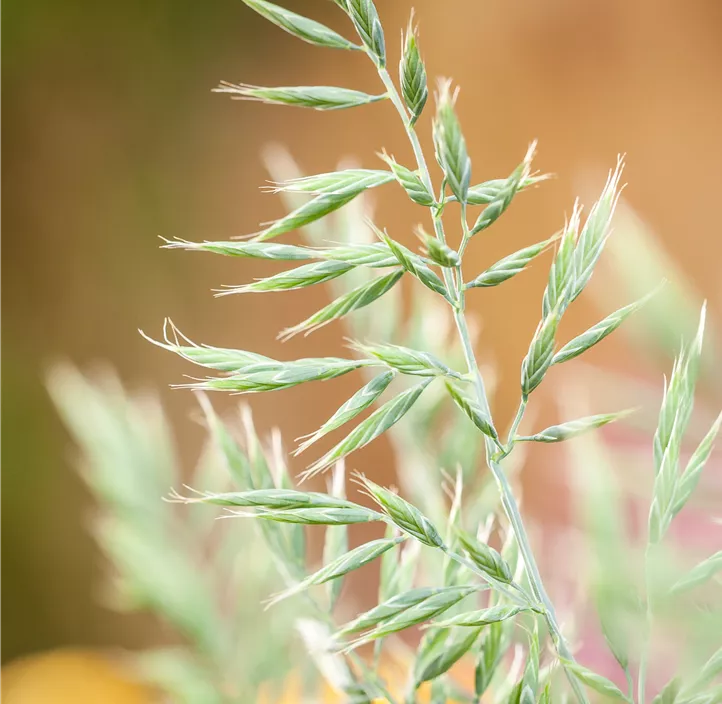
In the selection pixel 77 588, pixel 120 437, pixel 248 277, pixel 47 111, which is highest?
pixel 47 111

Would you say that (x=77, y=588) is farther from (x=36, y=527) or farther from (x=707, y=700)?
(x=707, y=700)

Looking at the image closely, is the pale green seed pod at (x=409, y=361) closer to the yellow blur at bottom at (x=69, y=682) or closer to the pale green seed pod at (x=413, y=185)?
the pale green seed pod at (x=413, y=185)

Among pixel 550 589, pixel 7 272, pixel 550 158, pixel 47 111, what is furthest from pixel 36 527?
pixel 550 589

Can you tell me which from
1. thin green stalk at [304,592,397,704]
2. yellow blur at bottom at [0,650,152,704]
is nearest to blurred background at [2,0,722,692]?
yellow blur at bottom at [0,650,152,704]

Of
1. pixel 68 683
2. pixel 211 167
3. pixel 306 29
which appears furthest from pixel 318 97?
pixel 211 167

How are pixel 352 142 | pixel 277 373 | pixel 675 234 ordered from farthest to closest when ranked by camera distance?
pixel 352 142 → pixel 675 234 → pixel 277 373
